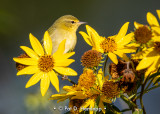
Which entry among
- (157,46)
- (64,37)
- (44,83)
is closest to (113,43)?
(157,46)

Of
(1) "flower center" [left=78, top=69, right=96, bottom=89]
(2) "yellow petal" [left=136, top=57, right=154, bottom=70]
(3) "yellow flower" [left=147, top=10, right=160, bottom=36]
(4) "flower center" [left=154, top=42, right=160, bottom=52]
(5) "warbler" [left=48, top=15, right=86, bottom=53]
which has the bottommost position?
(1) "flower center" [left=78, top=69, right=96, bottom=89]

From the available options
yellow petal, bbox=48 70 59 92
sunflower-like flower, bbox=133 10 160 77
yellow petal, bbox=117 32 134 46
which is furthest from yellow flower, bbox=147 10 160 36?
yellow petal, bbox=48 70 59 92

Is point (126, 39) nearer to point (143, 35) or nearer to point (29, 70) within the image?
point (143, 35)

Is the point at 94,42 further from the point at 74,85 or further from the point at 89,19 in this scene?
the point at 89,19

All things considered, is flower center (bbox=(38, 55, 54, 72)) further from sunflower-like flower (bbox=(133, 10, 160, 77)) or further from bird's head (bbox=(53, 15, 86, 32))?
bird's head (bbox=(53, 15, 86, 32))

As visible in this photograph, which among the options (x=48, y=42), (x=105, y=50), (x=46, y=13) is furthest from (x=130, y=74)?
(x=46, y=13)

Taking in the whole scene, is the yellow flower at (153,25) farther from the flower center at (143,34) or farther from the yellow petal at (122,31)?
the yellow petal at (122,31)

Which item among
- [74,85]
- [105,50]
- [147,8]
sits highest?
[147,8]
